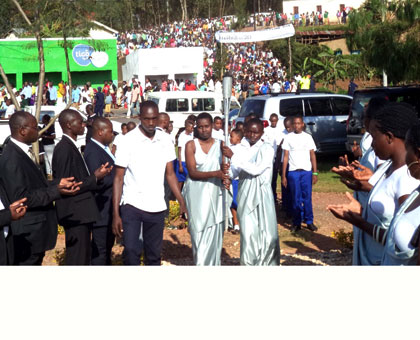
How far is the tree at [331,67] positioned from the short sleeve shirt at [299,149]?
31.5 metres

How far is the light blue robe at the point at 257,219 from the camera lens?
24.3ft

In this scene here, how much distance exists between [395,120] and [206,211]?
3.40m

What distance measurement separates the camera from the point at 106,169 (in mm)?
6094

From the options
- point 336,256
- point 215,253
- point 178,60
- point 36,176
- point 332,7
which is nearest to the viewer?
point 36,176

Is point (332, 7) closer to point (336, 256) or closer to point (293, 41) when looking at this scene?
point (293, 41)

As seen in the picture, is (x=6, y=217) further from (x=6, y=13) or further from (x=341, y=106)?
(x=6, y=13)

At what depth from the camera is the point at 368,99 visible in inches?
627

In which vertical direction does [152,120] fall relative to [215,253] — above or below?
above

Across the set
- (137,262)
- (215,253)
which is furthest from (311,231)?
(137,262)

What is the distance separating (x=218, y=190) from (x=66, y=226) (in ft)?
5.52

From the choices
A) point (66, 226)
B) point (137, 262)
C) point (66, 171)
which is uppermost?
point (66, 171)

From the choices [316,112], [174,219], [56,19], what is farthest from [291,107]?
[56,19]

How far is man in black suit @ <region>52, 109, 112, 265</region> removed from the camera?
612 cm

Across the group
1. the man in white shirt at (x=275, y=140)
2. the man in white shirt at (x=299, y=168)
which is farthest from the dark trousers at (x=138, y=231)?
the man in white shirt at (x=275, y=140)
